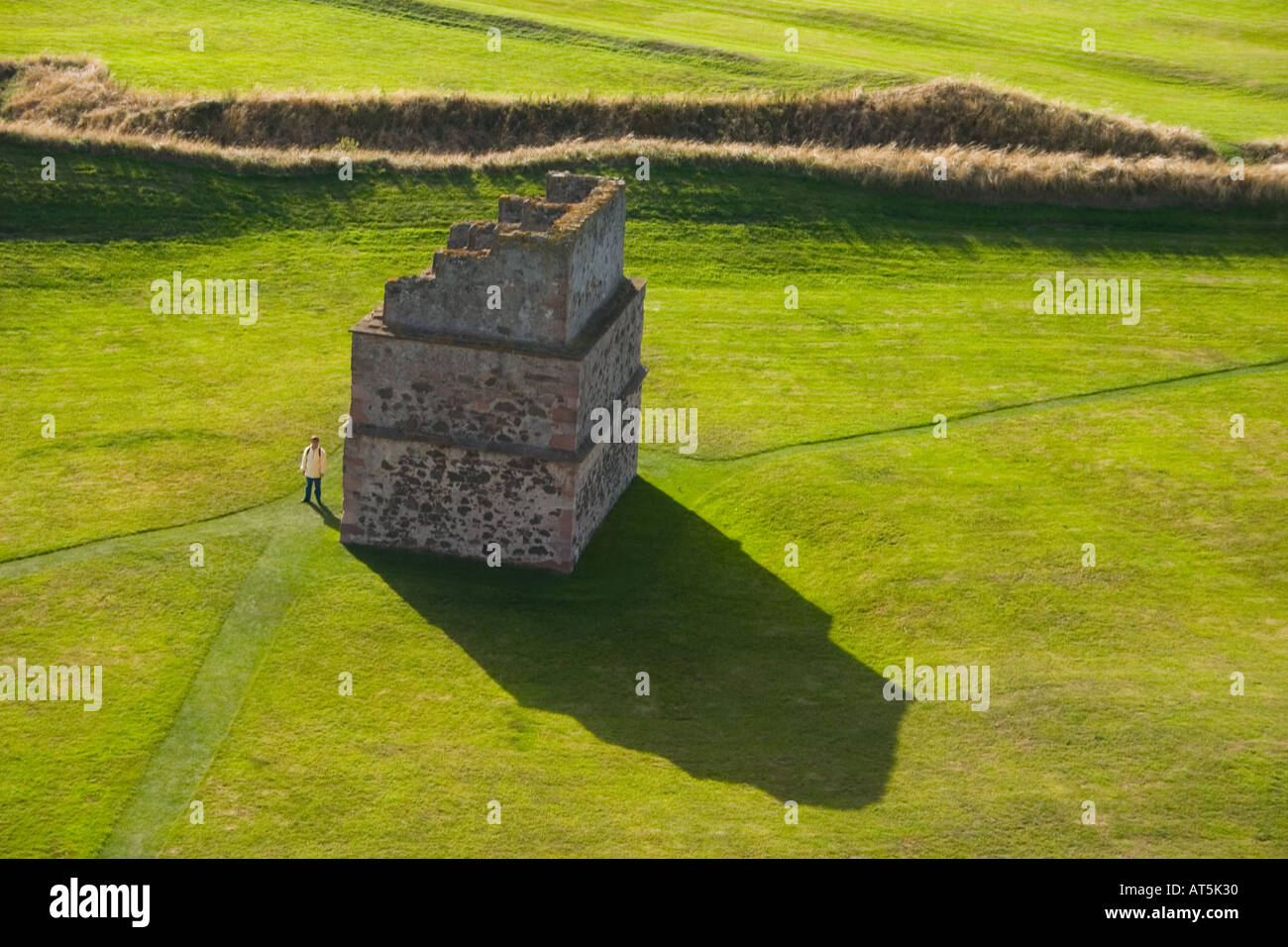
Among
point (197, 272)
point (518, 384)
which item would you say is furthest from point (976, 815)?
point (197, 272)

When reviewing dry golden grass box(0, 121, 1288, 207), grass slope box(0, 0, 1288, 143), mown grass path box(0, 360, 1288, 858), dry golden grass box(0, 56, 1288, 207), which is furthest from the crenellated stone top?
grass slope box(0, 0, 1288, 143)

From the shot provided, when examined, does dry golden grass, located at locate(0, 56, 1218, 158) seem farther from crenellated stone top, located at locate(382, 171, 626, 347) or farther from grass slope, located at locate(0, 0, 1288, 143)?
crenellated stone top, located at locate(382, 171, 626, 347)

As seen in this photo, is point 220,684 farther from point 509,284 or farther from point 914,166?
point 914,166

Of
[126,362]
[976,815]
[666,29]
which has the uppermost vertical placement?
[666,29]

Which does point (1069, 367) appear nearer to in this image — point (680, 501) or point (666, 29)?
point (680, 501)

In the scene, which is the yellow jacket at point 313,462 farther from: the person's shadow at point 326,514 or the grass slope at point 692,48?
the grass slope at point 692,48

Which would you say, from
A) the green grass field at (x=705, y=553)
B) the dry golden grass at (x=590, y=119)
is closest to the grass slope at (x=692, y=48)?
the green grass field at (x=705, y=553)
